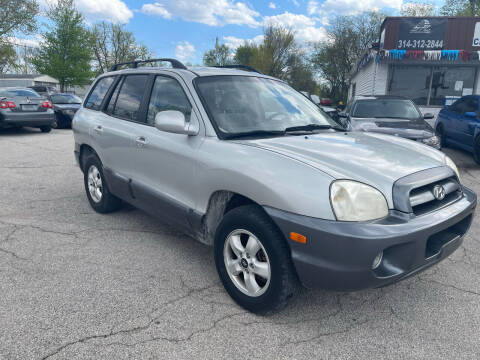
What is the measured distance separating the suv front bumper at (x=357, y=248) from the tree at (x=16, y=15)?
32787mm

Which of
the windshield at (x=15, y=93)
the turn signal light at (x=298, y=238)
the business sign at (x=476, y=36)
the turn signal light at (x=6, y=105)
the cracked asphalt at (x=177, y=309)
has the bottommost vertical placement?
the cracked asphalt at (x=177, y=309)

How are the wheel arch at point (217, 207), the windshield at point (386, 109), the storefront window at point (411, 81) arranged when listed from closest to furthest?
1. the wheel arch at point (217, 207)
2. the windshield at point (386, 109)
3. the storefront window at point (411, 81)

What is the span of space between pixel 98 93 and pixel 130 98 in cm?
98

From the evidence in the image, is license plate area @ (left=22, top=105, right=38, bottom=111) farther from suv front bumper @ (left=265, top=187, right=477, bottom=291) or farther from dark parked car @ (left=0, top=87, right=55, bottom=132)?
suv front bumper @ (left=265, top=187, right=477, bottom=291)

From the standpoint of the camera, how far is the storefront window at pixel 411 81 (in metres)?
15.2

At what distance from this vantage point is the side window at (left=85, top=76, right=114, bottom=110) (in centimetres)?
457

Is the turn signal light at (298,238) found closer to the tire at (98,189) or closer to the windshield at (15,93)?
the tire at (98,189)

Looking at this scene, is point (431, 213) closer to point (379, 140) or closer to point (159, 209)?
point (379, 140)

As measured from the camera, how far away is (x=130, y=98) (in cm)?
400

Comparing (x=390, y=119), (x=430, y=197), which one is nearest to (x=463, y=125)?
(x=390, y=119)

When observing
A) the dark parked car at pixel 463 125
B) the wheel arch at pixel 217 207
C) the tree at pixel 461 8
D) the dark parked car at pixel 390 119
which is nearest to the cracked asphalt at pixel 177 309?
the wheel arch at pixel 217 207

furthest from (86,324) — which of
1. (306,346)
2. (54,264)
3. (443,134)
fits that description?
(443,134)

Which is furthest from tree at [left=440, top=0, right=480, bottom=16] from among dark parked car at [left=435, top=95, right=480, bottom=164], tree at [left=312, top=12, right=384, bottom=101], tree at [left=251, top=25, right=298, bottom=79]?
dark parked car at [left=435, top=95, right=480, bottom=164]

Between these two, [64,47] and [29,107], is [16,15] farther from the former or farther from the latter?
[29,107]
